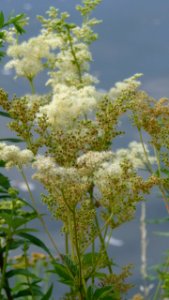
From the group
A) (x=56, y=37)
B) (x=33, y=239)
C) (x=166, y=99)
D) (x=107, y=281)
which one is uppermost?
(x=56, y=37)

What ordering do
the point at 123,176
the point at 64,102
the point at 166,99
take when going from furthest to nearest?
1. the point at 166,99
2. the point at 64,102
3. the point at 123,176

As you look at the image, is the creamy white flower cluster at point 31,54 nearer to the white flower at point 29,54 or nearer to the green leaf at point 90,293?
the white flower at point 29,54

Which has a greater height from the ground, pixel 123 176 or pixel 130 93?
pixel 130 93

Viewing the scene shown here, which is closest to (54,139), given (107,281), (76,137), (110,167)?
(76,137)

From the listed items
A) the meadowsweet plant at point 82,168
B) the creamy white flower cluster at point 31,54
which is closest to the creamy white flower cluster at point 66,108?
the meadowsweet plant at point 82,168

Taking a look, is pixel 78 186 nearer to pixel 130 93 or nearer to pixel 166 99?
pixel 130 93

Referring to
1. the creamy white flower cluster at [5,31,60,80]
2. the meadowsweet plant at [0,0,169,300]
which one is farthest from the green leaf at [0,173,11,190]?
the creamy white flower cluster at [5,31,60,80]

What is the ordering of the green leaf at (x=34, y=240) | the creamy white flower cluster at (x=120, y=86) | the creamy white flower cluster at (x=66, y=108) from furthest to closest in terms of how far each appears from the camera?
the creamy white flower cluster at (x=120, y=86), the creamy white flower cluster at (x=66, y=108), the green leaf at (x=34, y=240)

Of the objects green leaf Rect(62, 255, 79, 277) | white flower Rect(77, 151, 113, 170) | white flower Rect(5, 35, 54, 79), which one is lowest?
green leaf Rect(62, 255, 79, 277)

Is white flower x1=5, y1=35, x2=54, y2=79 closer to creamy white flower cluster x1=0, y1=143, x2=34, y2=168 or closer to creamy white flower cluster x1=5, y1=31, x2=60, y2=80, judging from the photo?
creamy white flower cluster x1=5, y1=31, x2=60, y2=80
